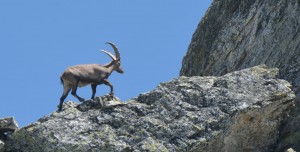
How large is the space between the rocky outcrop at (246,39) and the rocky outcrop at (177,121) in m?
2.47

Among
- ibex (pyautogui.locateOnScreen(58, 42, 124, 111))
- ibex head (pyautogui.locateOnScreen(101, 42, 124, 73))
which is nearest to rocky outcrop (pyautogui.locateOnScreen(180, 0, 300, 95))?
ibex head (pyautogui.locateOnScreen(101, 42, 124, 73))

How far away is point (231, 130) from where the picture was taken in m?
20.9

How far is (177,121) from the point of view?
21.0 meters

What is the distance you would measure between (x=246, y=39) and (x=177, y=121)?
948cm

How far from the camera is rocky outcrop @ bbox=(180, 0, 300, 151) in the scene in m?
27.2

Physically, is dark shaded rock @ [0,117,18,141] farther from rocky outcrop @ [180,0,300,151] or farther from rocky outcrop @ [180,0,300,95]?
rocky outcrop @ [180,0,300,95]

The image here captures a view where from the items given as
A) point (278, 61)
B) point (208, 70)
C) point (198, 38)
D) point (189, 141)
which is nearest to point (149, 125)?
point (189, 141)

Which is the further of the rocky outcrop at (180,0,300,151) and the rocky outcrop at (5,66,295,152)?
the rocky outcrop at (180,0,300,151)

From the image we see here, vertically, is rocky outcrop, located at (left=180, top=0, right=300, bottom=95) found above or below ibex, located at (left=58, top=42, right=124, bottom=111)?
above

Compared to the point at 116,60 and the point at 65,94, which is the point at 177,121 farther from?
the point at 116,60

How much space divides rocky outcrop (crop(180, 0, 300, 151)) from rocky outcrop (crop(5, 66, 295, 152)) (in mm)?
2470

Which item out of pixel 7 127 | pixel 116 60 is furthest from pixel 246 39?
pixel 7 127

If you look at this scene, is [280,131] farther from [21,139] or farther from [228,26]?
[228,26]

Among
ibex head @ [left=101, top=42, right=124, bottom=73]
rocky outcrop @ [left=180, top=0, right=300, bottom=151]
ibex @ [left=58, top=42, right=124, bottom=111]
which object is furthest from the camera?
ibex head @ [left=101, top=42, right=124, bottom=73]
